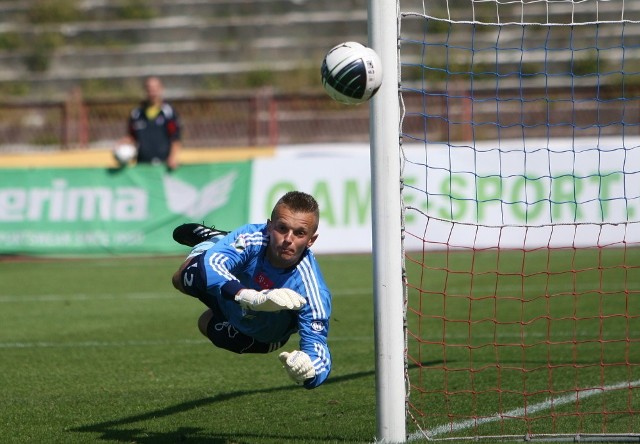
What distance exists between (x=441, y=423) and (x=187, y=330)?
417 centimetres

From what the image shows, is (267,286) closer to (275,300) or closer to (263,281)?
(263,281)

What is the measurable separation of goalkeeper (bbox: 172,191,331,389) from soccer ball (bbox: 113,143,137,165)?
9834 mm

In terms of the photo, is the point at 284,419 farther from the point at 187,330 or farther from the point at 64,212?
the point at 64,212

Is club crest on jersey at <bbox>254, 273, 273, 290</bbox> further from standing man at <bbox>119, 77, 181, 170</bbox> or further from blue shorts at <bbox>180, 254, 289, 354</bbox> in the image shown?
standing man at <bbox>119, 77, 181, 170</bbox>

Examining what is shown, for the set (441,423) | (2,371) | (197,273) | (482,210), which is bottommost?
(482,210)

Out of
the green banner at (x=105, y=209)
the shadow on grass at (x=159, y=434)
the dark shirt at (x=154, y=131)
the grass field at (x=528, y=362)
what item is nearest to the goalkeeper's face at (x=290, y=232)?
the shadow on grass at (x=159, y=434)

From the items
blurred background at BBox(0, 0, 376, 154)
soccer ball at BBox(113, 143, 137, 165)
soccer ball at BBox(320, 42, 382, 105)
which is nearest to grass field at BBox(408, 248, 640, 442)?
soccer ball at BBox(320, 42, 382, 105)

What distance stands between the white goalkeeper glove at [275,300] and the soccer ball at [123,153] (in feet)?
36.7

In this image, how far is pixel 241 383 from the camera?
7188 millimetres

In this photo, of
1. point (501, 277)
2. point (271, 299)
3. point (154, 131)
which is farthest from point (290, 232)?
point (154, 131)

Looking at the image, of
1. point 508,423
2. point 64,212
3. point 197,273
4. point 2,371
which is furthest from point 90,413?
point 64,212

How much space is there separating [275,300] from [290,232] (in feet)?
2.54

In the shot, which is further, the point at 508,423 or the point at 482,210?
the point at 482,210

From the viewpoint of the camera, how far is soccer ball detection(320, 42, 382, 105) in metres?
5.04
